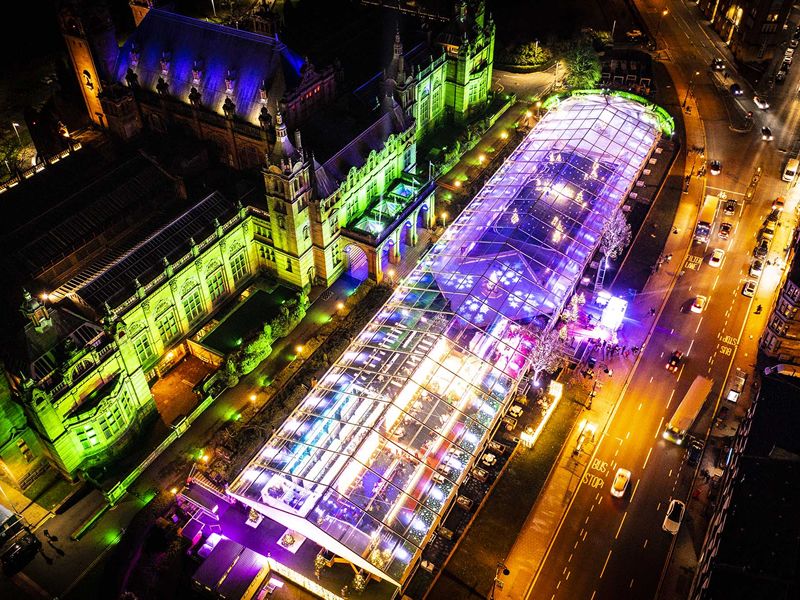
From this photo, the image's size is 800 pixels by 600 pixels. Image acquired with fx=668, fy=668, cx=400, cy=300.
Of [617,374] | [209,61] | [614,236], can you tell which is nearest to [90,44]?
[209,61]

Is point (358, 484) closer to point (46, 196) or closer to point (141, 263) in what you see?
point (141, 263)

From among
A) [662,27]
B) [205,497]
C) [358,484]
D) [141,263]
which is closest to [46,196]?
[141,263]

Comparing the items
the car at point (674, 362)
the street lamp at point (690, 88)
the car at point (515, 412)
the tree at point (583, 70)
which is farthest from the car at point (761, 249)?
the car at point (515, 412)

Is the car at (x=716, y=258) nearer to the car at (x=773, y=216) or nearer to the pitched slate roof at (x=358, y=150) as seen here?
the car at (x=773, y=216)

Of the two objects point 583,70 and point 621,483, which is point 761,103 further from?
point 621,483

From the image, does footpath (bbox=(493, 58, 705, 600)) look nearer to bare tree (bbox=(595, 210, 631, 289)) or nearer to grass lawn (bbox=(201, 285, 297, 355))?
bare tree (bbox=(595, 210, 631, 289))

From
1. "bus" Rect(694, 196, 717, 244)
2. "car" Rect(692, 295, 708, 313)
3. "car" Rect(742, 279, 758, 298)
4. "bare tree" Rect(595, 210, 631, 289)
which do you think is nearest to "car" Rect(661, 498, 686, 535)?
"bare tree" Rect(595, 210, 631, 289)
